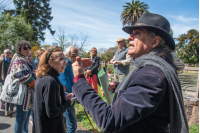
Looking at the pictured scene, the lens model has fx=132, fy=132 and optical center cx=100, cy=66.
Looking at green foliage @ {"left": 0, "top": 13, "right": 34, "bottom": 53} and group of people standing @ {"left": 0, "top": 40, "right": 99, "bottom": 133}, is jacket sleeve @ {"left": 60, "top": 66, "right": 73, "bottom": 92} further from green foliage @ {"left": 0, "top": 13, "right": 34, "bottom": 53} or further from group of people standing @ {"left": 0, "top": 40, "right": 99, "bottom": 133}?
green foliage @ {"left": 0, "top": 13, "right": 34, "bottom": 53}

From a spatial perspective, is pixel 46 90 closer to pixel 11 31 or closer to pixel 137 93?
pixel 137 93

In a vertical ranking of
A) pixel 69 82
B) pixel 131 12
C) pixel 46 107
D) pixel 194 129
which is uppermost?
pixel 131 12

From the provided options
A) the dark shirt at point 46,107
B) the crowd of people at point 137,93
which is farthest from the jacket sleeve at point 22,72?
the dark shirt at point 46,107

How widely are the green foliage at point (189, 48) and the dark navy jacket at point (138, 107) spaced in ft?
119

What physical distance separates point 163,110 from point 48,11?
4190 centimetres

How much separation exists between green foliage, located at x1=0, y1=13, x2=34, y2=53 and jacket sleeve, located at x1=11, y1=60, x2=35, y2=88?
72.3ft

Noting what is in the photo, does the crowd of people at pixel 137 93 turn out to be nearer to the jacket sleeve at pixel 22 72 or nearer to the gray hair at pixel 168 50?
the gray hair at pixel 168 50

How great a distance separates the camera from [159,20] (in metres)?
1.14

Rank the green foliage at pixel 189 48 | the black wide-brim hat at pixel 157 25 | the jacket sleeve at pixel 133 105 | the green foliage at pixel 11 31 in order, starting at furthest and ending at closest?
the green foliage at pixel 189 48 → the green foliage at pixel 11 31 → the black wide-brim hat at pixel 157 25 → the jacket sleeve at pixel 133 105

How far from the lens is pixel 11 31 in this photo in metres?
21.6

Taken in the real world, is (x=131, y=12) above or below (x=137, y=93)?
above

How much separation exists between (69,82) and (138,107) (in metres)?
2.22

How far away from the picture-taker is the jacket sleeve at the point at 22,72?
244 centimetres

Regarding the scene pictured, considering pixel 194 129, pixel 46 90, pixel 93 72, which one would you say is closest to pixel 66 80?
pixel 46 90
